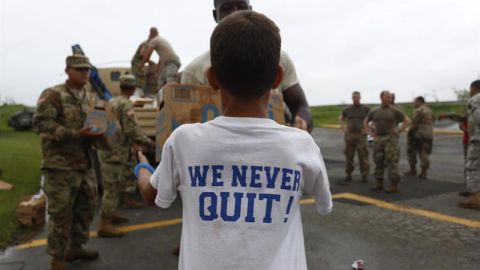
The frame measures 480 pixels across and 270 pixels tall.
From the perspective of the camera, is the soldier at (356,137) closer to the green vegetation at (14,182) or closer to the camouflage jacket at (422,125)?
the camouflage jacket at (422,125)

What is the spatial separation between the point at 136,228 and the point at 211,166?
4451 mm

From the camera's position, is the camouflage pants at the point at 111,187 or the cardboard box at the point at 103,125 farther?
the camouflage pants at the point at 111,187

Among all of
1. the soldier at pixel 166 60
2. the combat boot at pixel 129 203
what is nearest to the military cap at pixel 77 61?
the soldier at pixel 166 60

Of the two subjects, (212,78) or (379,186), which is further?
(379,186)

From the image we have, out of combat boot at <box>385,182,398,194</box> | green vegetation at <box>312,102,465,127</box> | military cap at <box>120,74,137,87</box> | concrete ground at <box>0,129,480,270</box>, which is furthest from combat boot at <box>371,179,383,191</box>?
green vegetation at <box>312,102,465,127</box>

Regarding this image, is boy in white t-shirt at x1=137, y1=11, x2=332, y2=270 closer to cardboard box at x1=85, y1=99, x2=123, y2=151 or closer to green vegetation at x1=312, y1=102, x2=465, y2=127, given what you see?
cardboard box at x1=85, y1=99, x2=123, y2=151

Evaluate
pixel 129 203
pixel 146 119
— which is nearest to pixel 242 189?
pixel 146 119

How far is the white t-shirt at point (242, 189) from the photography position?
4.21ft

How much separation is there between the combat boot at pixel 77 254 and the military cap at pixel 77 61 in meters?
1.86

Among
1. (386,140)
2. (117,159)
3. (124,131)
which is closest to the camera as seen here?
(124,131)

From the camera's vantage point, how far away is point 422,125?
32.4 feet

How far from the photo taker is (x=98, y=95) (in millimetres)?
8625

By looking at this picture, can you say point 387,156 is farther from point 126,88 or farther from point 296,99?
point 296,99

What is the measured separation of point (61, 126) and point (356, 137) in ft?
22.7
